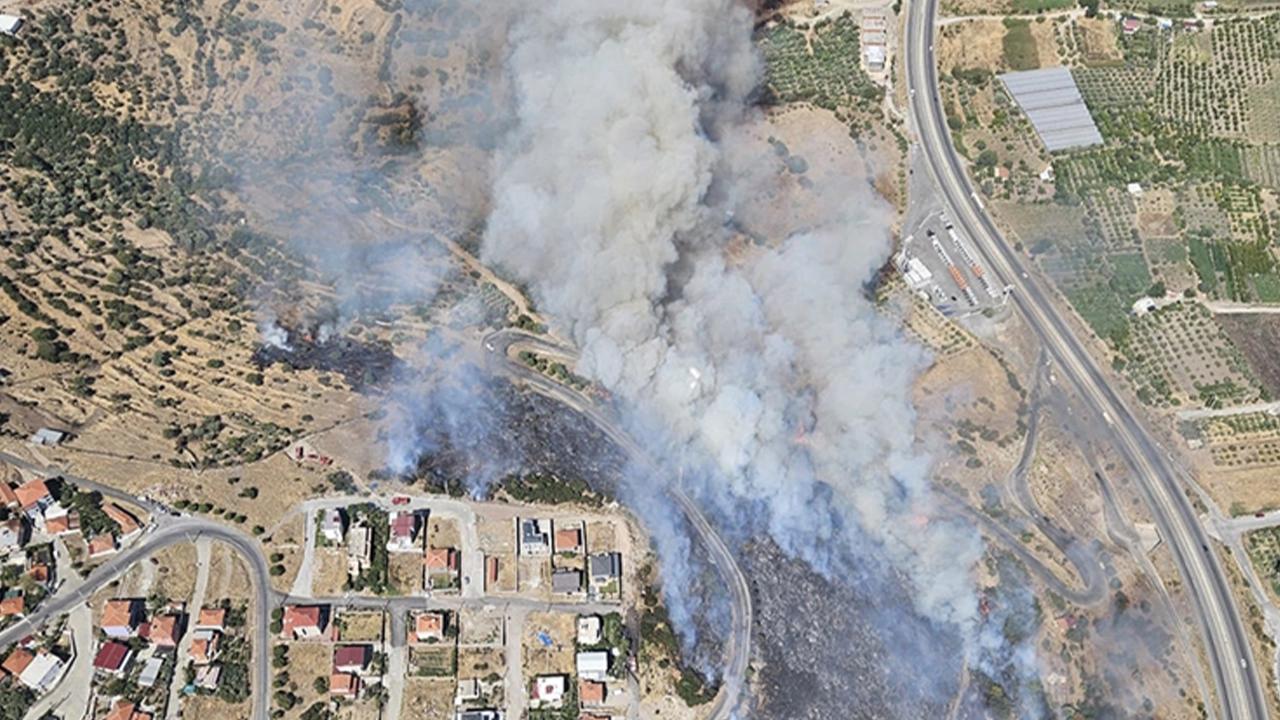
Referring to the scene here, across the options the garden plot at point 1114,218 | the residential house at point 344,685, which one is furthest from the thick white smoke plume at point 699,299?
the residential house at point 344,685

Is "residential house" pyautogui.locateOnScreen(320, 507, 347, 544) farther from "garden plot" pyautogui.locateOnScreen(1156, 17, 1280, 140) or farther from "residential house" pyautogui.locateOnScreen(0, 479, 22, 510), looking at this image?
"garden plot" pyautogui.locateOnScreen(1156, 17, 1280, 140)

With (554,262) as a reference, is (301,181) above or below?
above

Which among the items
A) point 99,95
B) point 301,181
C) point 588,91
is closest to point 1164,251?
point 588,91

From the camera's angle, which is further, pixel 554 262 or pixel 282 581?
pixel 554 262

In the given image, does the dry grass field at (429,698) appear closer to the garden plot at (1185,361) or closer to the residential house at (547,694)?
the residential house at (547,694)

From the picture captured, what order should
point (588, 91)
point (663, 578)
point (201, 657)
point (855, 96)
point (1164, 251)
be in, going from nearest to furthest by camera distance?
point (201, 657)
point (663, 578)
point (588, 91)
point (1164, 251)
point (855, 96)

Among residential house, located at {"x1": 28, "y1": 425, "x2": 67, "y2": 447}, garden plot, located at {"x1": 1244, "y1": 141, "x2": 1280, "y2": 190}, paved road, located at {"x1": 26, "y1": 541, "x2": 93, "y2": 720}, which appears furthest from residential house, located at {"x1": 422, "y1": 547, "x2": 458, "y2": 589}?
garden plot, located at {"x1": 1244, "y1": 141, "x2": 1280, "y2": 190}

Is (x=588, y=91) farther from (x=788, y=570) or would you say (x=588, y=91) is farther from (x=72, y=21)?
(x=72, y=21)
